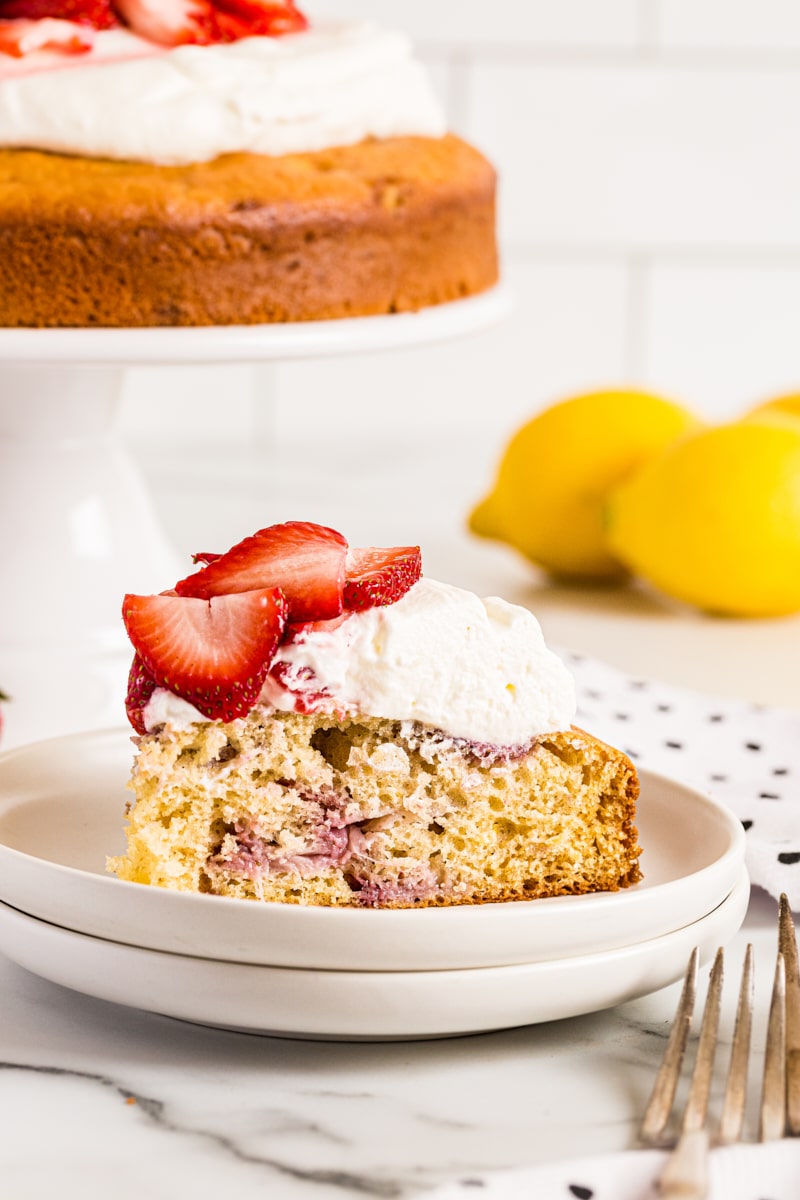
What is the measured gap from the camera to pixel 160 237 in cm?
119

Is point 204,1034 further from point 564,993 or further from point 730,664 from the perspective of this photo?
point 730,664

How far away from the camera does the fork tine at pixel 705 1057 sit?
2.29 ft

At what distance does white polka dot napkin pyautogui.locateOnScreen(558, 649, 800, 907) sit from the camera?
1035 millimetres

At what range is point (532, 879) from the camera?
2.99ft

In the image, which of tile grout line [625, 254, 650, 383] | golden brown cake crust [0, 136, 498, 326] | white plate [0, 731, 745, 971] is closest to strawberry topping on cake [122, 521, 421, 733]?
white plate [0, 731, 745, 971]

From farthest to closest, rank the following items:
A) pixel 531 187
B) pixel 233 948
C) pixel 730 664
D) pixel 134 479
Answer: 1. pixel 531 187
2. pixel 730 664
3. pixel 134 479
4. pixel 233 948

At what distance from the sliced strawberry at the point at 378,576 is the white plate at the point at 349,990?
0.21 metres

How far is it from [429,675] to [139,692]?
0.15 metres

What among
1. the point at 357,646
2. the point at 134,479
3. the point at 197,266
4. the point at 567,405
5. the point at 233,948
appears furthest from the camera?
the point at 567,405

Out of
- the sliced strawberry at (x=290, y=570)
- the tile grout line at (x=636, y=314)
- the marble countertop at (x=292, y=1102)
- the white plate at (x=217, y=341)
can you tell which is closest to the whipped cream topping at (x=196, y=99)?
the white plate at (x=217, y=341)

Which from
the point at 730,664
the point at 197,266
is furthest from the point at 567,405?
the point at 197,266

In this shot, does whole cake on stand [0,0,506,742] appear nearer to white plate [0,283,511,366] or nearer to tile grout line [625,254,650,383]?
white plate [0,283,511,366]

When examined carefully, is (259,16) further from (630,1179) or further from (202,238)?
(630,1179)

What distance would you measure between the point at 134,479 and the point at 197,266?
0.96 feet
